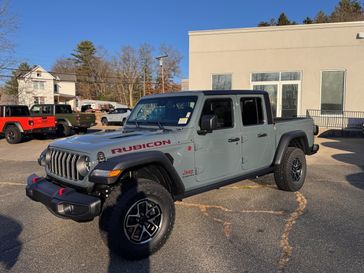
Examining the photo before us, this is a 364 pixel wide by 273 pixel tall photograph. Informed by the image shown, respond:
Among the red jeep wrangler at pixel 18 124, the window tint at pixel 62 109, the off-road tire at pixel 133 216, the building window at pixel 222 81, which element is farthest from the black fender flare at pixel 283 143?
the window tint at pixel 62 109

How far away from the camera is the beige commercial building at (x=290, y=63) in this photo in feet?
59.1

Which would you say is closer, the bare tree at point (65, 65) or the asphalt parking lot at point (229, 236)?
the asphalt parking lot at point (229, 236)

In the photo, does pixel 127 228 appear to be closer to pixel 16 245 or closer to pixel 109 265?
pixel 109 265

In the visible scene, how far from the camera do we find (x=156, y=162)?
3.76 meters

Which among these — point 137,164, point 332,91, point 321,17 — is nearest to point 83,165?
point 137,164

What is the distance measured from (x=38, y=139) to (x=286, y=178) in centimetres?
1443

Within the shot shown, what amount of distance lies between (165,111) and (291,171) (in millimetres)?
2750

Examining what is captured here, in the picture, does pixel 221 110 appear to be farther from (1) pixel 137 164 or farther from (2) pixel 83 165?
(2) pixel 83 165

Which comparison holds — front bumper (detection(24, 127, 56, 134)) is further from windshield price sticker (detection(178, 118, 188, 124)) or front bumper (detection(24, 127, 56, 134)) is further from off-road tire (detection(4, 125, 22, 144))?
windshield price sticker (detection(178, 118, 188, 124))

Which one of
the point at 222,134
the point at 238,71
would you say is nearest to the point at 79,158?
the point at 222,134

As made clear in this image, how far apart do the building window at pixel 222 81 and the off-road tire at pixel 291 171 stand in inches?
573

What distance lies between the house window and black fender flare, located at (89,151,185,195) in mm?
17031

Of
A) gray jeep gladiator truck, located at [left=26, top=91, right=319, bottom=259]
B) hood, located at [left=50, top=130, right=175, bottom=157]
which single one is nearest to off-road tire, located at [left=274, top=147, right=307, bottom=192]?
gray jeep gladiator truck, located at [left=26, top=91, right=319, bottom=259]

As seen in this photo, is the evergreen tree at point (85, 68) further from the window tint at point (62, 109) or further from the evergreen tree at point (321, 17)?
the window tint at point (62, 109)
